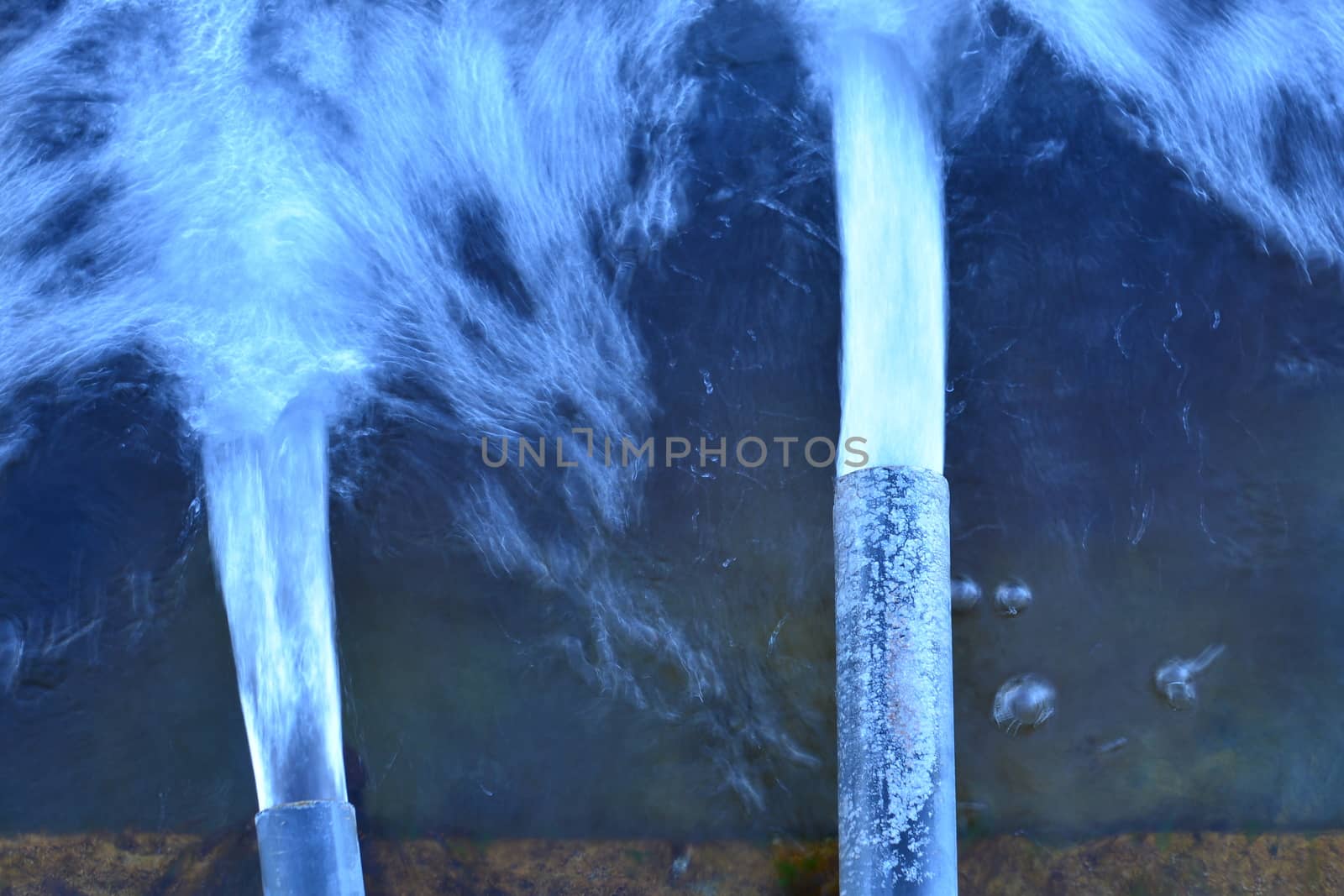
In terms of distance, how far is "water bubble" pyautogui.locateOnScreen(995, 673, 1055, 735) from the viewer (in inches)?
201

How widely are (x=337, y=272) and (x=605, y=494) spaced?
1.85 metres

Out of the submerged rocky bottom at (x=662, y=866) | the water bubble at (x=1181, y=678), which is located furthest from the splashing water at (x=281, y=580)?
the water bubble at (x=1181, y=678)

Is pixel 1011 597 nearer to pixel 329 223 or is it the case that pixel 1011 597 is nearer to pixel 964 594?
pixel 964 594

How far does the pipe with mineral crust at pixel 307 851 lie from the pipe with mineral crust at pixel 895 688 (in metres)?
2.34

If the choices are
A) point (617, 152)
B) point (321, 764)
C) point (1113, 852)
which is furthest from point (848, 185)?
point (321, 764)

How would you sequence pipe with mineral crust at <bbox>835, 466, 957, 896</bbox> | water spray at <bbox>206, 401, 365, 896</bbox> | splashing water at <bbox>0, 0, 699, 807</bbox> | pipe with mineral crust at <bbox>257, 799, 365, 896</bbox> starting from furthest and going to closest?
splashing water at <bbox>0, 0, 699, 807</bbox> < water spray at <bbox>206, 401, 365, 896</bbox> < pipe with mineral crust at <bbox>257, 799, 365, 896</bbox> < pipe with mineral crust at <bbox>835, 466, 957, 896</bbox>

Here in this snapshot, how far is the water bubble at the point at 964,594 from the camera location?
16.9 feet

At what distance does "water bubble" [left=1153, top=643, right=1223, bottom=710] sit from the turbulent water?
2.29 feet

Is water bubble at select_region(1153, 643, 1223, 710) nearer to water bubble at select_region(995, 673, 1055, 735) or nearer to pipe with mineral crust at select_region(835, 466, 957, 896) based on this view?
water bubble at select_region(995, 673, 1055, 735)

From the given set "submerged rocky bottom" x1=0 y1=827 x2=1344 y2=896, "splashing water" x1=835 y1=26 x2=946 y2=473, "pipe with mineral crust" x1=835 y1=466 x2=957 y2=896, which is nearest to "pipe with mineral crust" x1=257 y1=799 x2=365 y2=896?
"submerged rocky bottom" x1=0 y1=827 x2=1344 y2=896

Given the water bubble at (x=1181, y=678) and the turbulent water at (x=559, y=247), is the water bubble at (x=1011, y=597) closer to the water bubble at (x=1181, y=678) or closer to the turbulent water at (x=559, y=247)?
the turbulent water at (x=559, y=247)

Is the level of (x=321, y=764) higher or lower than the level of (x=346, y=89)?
lower

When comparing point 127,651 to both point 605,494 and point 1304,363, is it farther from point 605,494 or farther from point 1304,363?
point 1304,363

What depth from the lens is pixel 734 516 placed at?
17.2 ft
